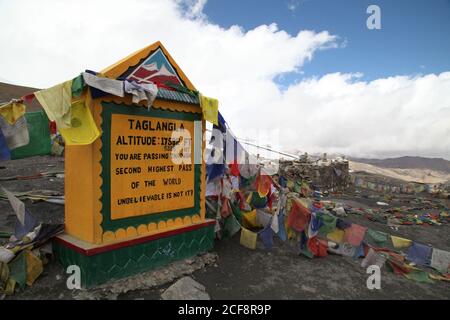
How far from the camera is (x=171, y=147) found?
Result: 515 cm

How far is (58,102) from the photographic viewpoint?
153 inches

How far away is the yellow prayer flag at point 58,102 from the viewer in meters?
3.80

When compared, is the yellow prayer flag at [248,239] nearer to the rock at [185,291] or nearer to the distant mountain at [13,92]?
the rock at [185,291]

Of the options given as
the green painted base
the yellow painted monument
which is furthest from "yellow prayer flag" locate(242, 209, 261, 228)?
the green painted base

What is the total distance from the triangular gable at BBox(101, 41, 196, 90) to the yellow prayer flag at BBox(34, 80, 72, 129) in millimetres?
626

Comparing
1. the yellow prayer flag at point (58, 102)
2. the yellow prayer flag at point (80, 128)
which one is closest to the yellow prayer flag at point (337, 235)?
the yellow prayer flag at point (80, 128)

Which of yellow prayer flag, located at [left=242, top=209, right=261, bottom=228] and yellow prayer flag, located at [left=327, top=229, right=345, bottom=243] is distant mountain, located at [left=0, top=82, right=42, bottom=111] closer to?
yellow prayer flag, located at [left=242, top=209, right=261, bottom=228]

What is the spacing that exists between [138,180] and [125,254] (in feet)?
3.77

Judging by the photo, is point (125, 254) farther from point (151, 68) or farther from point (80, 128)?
point (151, 68)

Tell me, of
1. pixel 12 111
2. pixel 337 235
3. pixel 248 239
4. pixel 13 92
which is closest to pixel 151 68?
pixel 12 111

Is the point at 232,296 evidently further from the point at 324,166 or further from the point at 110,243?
the point at 324,166

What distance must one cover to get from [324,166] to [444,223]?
7336 millimetres

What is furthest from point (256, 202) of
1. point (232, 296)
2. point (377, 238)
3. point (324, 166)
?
point (324, 166)

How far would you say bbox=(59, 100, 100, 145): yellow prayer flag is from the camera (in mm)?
3762
